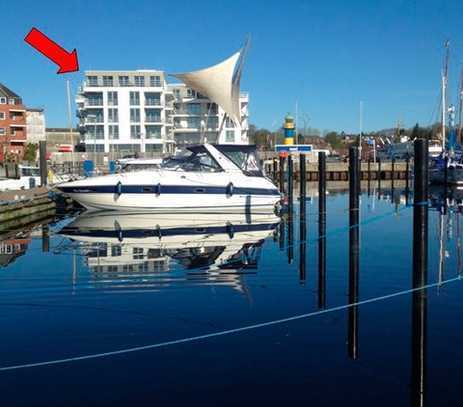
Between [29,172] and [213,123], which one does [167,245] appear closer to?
[29,172]

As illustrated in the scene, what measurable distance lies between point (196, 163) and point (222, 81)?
8424 mm

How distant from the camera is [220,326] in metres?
7.54

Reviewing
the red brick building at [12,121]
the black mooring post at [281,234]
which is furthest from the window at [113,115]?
the black mooring post at [281,234]

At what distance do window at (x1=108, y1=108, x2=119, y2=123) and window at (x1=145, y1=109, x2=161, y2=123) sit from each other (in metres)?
4.17

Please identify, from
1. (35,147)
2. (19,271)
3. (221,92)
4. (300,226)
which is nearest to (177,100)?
(35,147)

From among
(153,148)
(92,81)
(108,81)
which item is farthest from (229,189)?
(92,81)

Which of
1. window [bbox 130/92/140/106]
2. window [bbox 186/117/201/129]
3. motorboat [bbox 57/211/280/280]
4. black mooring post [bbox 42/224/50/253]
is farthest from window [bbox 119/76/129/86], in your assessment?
black mooring post [bbox 42/224/50/253]

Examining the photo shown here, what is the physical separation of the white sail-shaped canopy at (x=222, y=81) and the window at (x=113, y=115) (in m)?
48.7

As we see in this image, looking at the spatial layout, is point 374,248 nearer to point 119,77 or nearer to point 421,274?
point 421,274

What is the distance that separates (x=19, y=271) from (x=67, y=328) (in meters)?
4.62

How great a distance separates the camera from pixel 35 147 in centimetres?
9194

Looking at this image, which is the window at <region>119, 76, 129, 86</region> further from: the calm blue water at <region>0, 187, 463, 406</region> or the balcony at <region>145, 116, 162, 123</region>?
the calm blue water at <region>0, 187, 463, 406</region>

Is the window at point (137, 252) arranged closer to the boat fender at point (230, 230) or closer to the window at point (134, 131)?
the boat fender at point (230, 230)

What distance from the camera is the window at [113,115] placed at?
77.3m
